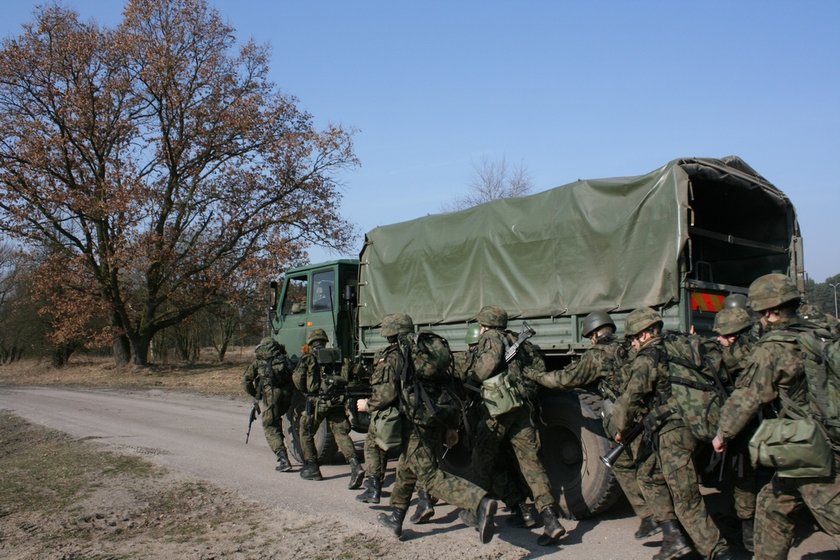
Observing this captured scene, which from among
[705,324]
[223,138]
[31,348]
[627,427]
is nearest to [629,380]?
[627,427]

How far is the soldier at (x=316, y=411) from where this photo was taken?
26.1 ft

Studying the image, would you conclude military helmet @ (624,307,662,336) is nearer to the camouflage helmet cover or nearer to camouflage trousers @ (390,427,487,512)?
camouflage trousers @ (390,427,487,512)

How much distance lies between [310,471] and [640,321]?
176 inches

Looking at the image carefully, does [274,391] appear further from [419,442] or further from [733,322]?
[733,322]

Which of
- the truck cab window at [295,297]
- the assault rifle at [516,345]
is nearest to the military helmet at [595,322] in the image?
the assault rifle at [516,345]

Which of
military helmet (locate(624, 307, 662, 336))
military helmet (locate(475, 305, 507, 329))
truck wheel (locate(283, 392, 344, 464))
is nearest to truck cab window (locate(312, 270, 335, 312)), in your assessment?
truck wheel (locate(283, 392, 344, 464))

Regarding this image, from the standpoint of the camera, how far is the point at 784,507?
395 cm

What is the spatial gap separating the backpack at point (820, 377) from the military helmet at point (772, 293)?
0.84 feet

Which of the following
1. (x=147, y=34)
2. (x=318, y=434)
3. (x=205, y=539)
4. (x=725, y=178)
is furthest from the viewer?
(x=147, y=34)

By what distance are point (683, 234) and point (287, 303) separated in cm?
621

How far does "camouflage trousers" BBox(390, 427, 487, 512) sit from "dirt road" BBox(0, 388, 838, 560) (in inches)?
14.5

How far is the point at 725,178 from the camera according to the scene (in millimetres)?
6676

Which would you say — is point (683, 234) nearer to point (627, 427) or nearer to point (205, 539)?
point (627, 427)

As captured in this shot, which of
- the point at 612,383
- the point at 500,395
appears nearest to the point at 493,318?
the point at 500,395
